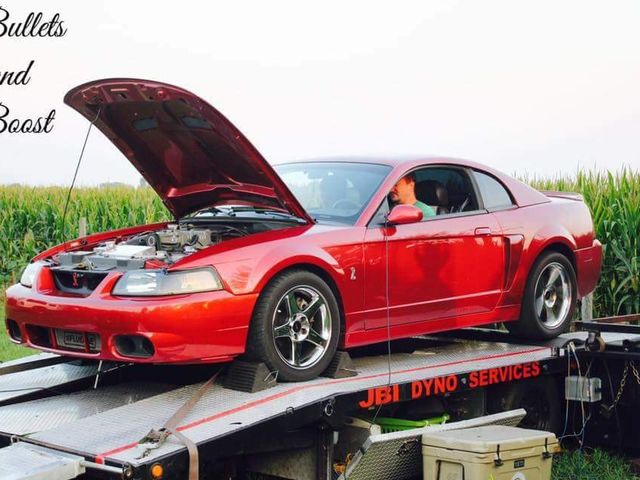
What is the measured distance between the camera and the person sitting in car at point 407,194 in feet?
22.5

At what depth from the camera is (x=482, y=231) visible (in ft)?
23.4

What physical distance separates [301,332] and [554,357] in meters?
2.32

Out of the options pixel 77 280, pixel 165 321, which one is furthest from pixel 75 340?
pixel 165 321

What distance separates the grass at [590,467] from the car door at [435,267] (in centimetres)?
125

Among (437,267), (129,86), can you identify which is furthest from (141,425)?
(437,267)

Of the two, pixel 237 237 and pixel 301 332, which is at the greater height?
pixel 237 237

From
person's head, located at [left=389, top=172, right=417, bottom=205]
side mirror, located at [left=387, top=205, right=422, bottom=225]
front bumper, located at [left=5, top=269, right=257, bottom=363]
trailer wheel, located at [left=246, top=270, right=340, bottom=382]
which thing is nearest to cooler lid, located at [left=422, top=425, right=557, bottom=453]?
trailer wheel, located at [left=246, top=270, right=340, bottom=382]

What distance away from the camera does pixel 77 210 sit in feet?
63.5

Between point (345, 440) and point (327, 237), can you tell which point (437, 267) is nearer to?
point (327, 237)

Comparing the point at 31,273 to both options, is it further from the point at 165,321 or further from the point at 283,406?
the point at 283,406

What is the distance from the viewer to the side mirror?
6246 mm

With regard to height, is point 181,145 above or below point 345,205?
above

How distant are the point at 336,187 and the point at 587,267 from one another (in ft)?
8.43

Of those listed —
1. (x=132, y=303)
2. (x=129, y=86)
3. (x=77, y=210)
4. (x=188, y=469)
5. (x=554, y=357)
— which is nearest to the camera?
(x=188, y=469)
